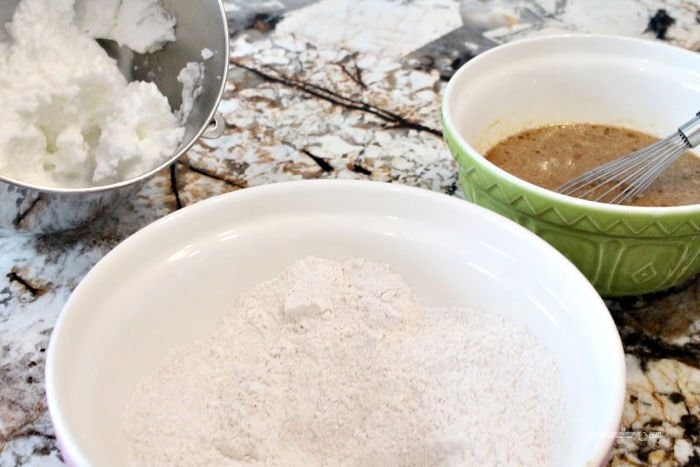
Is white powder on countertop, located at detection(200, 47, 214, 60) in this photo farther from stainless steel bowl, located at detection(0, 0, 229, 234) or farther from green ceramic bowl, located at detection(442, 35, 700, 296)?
green ceramic bowl, located at detection(442, 35, 700, 296)

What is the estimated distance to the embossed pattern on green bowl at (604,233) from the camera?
607 mm

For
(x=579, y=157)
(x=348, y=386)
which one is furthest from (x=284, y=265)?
(x=579, y=157)

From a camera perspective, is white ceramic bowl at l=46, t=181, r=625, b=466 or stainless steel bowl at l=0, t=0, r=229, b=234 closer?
white ceramic bowl at l=46, t=181, r=625, b=466

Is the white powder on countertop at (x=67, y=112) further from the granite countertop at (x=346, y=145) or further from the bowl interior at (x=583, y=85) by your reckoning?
the bowl interior at (x=583, y=85)

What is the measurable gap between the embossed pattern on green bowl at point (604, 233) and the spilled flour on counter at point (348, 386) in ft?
0.36

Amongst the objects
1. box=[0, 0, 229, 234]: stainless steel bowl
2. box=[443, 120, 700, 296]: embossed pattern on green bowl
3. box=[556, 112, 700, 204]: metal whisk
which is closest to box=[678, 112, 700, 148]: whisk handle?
box=[556, 112, 700, 204]: metal whisk

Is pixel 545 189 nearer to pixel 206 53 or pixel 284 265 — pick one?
pixel 284 265

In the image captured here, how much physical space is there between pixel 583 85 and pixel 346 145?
0.95ft

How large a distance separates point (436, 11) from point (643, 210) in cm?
73

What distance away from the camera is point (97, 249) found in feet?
2.47

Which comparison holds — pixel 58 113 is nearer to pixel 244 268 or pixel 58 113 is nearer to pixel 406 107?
pixel 244 268

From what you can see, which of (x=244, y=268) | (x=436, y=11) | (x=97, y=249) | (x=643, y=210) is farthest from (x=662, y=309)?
(x=436, y=11)

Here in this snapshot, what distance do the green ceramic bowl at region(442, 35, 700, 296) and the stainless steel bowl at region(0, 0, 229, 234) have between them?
227 mm

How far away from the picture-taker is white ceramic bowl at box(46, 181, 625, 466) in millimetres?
490
